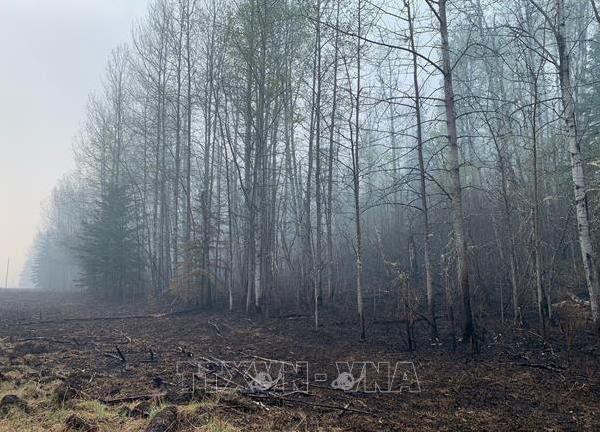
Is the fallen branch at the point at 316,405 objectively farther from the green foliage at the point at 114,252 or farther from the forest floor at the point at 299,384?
the green foliage at the point at 114,252

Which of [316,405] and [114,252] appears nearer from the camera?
[316,405]

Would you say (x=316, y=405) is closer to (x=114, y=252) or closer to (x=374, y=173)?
(x=374, y=173)

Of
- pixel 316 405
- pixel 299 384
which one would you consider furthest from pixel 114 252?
pixel 316 405

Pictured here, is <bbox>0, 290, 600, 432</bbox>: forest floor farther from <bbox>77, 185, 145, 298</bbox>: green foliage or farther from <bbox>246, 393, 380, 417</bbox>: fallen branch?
<bbox>77, 185, 145, 298</bbox>: green foliage

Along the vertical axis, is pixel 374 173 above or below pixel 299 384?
above

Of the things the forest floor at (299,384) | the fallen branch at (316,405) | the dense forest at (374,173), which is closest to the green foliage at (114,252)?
the dense forest at (374,173)

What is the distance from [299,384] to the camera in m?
5.68

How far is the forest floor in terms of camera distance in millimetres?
4316

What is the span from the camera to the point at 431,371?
629 centimetres

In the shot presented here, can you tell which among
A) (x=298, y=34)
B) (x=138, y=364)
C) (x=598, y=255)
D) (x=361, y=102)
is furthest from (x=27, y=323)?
(x=598, y=255)

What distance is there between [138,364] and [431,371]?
455 cm

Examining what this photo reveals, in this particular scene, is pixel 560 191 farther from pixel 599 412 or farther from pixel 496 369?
pixel 599 412

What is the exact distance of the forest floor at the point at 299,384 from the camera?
4316 millimetres

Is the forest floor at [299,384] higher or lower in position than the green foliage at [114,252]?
lower
